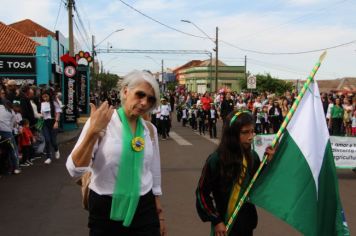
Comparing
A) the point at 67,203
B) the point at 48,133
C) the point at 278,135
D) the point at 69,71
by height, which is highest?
the point at 69,71

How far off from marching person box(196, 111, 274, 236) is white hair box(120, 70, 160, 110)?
62cm

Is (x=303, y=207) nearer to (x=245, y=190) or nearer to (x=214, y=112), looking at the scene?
(x=245, y=190)

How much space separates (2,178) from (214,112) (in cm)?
1160

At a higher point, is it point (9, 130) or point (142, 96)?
point (142, 96)

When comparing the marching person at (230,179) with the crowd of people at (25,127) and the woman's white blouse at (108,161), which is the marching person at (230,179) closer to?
the woman's white blouse at (108,161)

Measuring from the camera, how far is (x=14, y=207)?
24.3ft

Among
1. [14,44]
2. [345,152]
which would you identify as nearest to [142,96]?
[345,152]

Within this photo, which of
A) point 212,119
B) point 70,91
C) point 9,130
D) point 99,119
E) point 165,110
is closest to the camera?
point 99,119

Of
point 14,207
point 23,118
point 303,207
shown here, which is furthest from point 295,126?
point 23,118

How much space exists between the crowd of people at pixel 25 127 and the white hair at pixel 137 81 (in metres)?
7.28

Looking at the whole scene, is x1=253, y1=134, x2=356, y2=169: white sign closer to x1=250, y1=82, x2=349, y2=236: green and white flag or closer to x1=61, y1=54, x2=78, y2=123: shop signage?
x1=250, y1=82, x2=349, y2=236: green and white flag

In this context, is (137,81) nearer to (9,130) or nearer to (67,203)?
(67,203)

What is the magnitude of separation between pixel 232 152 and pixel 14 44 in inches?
1259

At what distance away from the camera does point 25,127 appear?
11805mm
